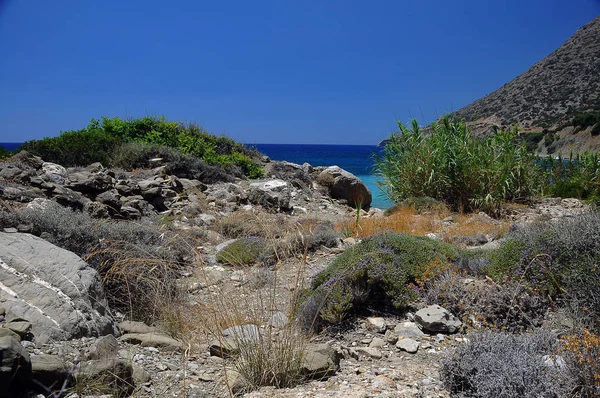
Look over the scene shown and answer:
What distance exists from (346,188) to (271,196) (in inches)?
151

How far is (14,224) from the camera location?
5.26 meters

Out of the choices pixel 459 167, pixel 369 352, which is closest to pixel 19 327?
pixel 369 352

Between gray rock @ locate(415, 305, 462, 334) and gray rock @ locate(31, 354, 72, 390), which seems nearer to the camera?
gray rock @ locate(31, 354, 72, 390)

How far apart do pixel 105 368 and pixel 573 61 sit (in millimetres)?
50663

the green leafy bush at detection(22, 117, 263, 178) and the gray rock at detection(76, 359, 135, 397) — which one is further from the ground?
the green leafy bush at detection(22, 117, 263, 178)

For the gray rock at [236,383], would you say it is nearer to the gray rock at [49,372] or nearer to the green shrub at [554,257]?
→ the gray rock at [49,372]

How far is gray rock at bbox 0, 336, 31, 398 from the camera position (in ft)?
8.34

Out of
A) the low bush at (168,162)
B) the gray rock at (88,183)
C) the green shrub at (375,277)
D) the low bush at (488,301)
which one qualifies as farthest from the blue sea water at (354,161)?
the low bush at (488,301)

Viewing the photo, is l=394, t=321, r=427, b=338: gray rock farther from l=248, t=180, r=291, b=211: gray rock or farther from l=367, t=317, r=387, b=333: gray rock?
l=248, t=180, r=291, b=211: gray rock

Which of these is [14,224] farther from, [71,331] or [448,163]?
[448,163]

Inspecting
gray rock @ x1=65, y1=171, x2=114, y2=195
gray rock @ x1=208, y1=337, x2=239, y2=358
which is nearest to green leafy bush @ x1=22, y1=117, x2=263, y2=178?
gray rock @ x1=65, y1=171, x2=114, y2=195

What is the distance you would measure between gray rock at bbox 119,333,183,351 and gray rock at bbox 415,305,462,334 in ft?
7.36

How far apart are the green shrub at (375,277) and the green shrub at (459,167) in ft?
19.1

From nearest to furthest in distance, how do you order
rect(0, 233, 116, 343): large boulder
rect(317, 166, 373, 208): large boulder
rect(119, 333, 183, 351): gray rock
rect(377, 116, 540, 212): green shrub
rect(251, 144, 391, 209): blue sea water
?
rect(0, 233, 116, 343): large boulder < rect(119, 333, 183, 351): gray rock < rect(377, 116, 540, 212): green shrub < rect(317, 166, 373, 208): large boulder < rect(251, 144, 391, 209): blue sea water
